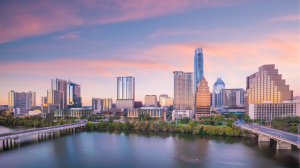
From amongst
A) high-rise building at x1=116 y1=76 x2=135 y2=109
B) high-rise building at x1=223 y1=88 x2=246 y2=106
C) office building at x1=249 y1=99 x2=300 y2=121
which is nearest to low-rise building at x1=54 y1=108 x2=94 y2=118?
high-rise building at x1=116 y1=76 x2=135 y2=109

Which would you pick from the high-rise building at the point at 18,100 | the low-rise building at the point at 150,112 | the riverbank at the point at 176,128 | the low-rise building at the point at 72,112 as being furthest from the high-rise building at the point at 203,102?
the high-rise building at the point at 18,100

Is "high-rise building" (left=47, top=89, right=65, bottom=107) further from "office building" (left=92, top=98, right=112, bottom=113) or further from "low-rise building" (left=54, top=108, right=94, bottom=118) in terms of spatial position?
"office building" (left=92, top=98, right=112, bottom=113)

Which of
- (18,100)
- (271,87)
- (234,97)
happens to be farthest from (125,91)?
(271,87)

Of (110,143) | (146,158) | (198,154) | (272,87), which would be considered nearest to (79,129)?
(110,143)

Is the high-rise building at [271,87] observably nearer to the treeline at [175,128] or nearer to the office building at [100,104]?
the treeline at [175,128]

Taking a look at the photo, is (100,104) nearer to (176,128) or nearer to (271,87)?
(176,128)
